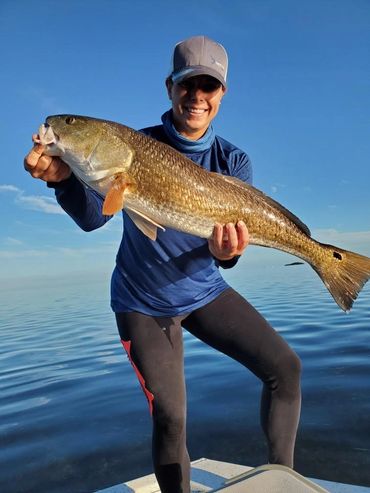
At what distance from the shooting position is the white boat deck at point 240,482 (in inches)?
102

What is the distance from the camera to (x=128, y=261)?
3828mm

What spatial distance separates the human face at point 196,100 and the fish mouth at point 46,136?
3.69 ft

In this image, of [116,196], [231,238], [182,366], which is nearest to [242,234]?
[231,238]

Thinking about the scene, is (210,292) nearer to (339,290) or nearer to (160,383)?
(160,383)

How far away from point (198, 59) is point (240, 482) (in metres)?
3.32

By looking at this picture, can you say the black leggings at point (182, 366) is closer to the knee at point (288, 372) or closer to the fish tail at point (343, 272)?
the knee at point (288, 372)

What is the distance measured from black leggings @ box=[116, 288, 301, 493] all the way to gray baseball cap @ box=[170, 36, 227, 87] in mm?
2021

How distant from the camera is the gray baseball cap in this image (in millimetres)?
3654

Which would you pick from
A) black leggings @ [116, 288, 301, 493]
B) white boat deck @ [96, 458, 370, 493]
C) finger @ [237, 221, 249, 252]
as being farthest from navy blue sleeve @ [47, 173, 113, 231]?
white boat deck @ [96, 458, 370, 493]

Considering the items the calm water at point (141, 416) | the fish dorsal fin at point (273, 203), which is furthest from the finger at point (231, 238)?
the calm water at point (141, 416)

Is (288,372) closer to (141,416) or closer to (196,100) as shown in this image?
(196,100)

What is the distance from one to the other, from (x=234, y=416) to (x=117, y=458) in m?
1.82

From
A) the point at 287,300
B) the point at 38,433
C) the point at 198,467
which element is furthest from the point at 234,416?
the point at 287,300

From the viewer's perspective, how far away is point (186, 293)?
12.3 ft
